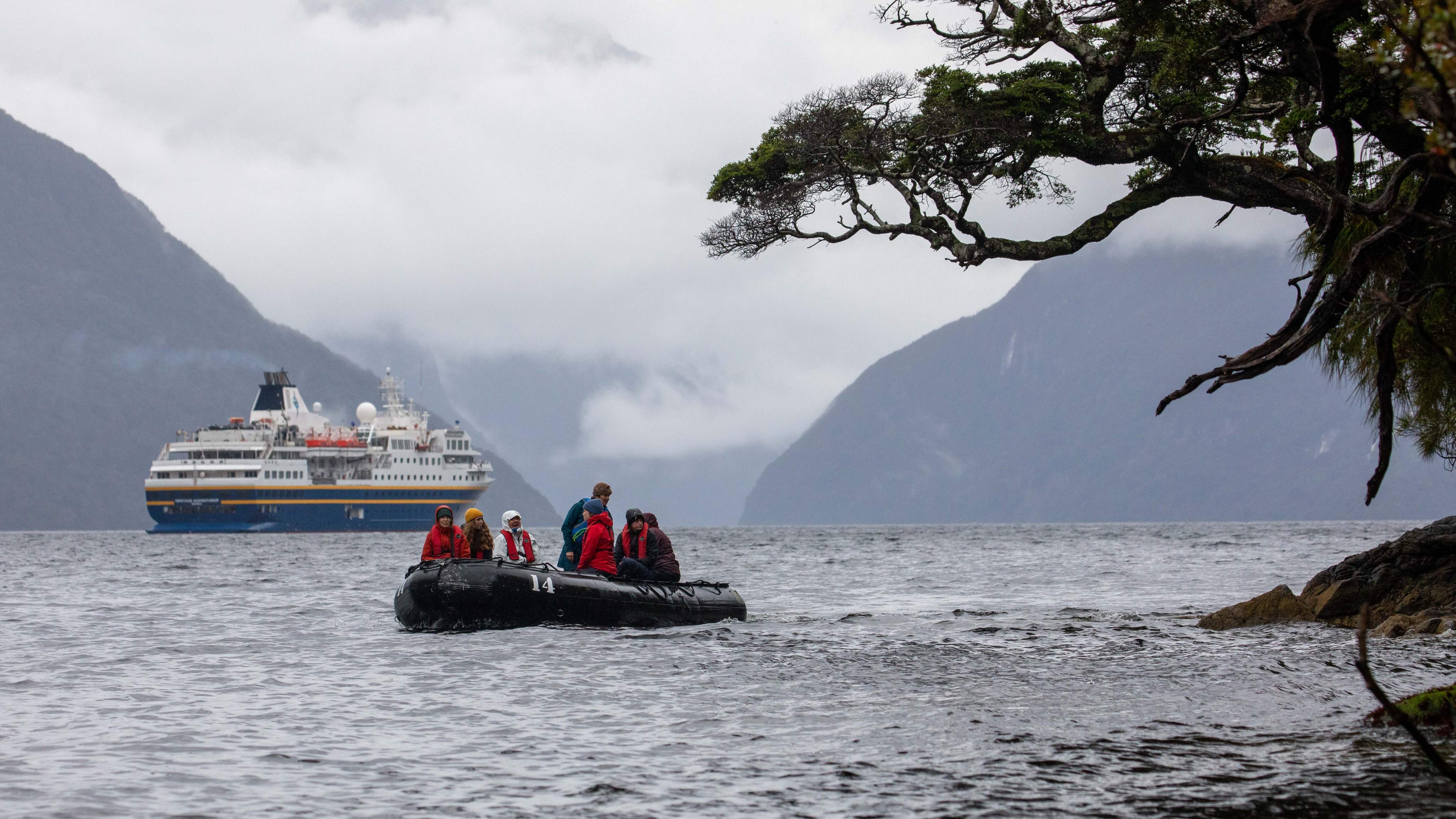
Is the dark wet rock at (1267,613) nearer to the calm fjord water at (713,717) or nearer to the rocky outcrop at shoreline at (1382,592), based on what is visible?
the rocky outcrop at shoreline at (1382,592)

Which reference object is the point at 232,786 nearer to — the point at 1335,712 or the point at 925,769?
the point at 925,769

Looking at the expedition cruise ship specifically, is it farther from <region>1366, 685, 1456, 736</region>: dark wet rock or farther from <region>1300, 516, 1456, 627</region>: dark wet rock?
<region>1366, 685, 1456, 736</region>: dark wet rock

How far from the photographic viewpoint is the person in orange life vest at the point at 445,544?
22672 millimetres

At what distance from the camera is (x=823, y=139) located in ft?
75.3

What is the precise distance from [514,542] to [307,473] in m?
105

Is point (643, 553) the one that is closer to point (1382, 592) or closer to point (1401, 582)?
point (1382, 592)

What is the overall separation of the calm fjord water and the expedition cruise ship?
92491mm

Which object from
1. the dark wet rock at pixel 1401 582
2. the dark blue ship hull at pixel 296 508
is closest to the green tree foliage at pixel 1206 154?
the dark wet rock at pixel 1401 582

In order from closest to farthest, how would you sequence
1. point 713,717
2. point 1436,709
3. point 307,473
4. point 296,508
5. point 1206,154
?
point 1436,709 → point 713,717 → point 1206,154 → point 296,508 → point 307,473

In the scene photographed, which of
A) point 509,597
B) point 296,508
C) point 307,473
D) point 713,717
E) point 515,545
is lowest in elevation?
point 713,717

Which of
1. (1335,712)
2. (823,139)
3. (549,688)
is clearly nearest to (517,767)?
(549,688)

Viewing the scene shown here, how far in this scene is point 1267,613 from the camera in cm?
2191

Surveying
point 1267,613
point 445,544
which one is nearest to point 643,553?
point 445,544

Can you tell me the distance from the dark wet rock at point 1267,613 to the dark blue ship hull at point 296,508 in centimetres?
10642
